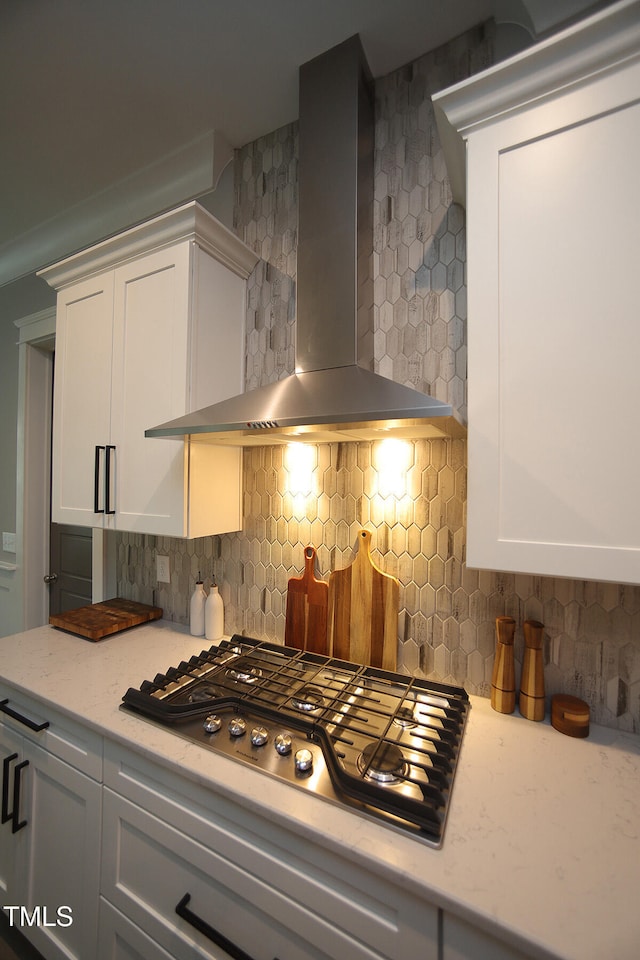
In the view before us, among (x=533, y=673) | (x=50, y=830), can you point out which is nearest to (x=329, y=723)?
(x=533, y=673)

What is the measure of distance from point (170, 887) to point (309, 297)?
1.61 metres

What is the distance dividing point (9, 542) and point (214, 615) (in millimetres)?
1939

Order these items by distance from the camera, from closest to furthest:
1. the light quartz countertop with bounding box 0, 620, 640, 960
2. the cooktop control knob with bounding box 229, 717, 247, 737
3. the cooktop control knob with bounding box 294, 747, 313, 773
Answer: the light quartz countertop with bounding box 0, 620, 640, 960 < the cooktop control knob with bounding box 294, 747, 313, 773 < the cooktop control knob with bounding box 229, 717, 247, 737

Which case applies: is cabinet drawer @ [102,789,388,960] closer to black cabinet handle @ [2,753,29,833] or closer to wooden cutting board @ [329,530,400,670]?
black cabinet handle @ [2,753,29,833]

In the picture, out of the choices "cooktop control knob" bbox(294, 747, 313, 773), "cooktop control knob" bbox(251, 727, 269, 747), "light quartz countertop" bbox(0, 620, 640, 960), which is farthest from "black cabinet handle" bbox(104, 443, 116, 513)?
"cooktop control knob" bbox(294, 747, 313, 773)

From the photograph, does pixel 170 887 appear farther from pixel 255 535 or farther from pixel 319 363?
pixel 319 363

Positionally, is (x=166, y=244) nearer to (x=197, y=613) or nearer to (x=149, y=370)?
(x=149, y=370)

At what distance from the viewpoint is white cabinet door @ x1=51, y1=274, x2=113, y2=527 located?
1.62 m

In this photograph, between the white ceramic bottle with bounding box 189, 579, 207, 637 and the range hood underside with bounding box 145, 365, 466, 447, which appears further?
the white ceramic bottle with bounding box 189, 579, 207, 637

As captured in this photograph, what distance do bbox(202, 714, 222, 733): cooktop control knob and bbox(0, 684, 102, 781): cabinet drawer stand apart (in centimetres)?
31

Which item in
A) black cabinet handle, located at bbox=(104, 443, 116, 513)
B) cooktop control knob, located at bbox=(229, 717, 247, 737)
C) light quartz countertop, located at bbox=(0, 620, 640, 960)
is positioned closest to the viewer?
light quartz countertop, located at bbox=(0, 620, 640, 960)

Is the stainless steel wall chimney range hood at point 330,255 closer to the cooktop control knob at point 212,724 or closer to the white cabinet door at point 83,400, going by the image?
the white cabinet door at point 83,400

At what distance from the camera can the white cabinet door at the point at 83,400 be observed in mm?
1624

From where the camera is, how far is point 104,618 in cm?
176
